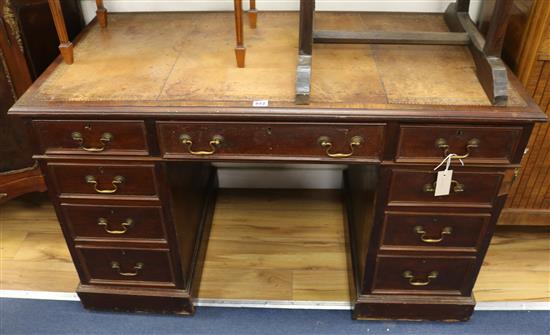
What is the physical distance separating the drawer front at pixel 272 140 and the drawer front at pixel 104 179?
4.6 inches

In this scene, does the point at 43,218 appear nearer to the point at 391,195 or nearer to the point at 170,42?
the point at 170,42

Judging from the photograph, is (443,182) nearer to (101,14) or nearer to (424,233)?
(424,233)

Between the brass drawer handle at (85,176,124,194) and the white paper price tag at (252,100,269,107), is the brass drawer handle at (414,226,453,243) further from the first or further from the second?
the brass drawer handle at (85,176,124,194)

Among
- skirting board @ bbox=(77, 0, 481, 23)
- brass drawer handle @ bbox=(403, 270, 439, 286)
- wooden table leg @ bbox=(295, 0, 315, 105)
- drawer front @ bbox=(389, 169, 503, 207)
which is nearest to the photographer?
wooden table leg @ bbox=(295, 0, 315, 105)

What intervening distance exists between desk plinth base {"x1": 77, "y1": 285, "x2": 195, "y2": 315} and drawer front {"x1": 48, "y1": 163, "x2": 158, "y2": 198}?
40 cm

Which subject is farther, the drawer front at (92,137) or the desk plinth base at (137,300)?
the desk plinth base at (137,300)

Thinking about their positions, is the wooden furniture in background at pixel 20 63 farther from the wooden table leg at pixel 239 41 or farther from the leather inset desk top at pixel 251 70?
the wooden table leg at pixel 239 41

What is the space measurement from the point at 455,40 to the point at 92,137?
1026mm

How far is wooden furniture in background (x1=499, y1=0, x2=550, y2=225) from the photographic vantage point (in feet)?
4.49

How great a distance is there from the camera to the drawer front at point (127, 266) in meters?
1.51

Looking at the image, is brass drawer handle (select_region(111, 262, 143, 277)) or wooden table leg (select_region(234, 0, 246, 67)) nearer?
wooden table leg (select_region(234, 0, 246, 67))

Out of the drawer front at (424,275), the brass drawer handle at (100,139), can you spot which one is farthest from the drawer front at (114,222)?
the drawer front at (424,275)

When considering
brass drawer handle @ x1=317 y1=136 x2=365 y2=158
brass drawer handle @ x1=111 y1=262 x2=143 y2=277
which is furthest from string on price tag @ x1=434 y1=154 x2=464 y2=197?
brass drawer handle @ x1=111 y1=262 x2=143 y2=277

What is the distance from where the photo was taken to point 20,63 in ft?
4.89
